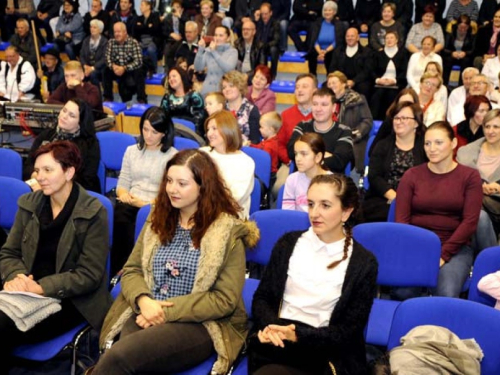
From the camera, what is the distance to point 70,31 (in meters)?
9.20

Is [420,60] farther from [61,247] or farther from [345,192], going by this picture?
[61,247]

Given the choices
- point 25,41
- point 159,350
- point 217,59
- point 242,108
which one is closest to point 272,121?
point 242,108

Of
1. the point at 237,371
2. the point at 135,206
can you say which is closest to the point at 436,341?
the point at 237,371

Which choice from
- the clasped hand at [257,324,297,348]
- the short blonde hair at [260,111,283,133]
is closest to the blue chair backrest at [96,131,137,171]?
the short blonde hair at [260,111,283,133]

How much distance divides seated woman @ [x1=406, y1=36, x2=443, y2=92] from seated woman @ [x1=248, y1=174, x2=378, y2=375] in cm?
472

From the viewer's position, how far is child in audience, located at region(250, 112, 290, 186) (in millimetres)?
4757

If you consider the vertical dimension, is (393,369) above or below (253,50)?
below

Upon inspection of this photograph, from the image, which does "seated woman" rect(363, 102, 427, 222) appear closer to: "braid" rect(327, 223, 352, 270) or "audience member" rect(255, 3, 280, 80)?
"braid" rect(327, 223, 352, 270)

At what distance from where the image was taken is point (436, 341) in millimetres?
2207

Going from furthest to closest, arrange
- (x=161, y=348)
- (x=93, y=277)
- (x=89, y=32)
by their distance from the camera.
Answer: (x=89, y=32) < (x=93, y=277) < (x=161, y=348)

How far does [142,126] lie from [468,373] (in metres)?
2.40

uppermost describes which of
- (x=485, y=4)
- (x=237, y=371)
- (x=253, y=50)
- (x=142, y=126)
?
(x=485, y=4)

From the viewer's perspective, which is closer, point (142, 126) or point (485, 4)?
point (142, 126)

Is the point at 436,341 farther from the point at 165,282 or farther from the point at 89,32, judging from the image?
the point at 89,32
